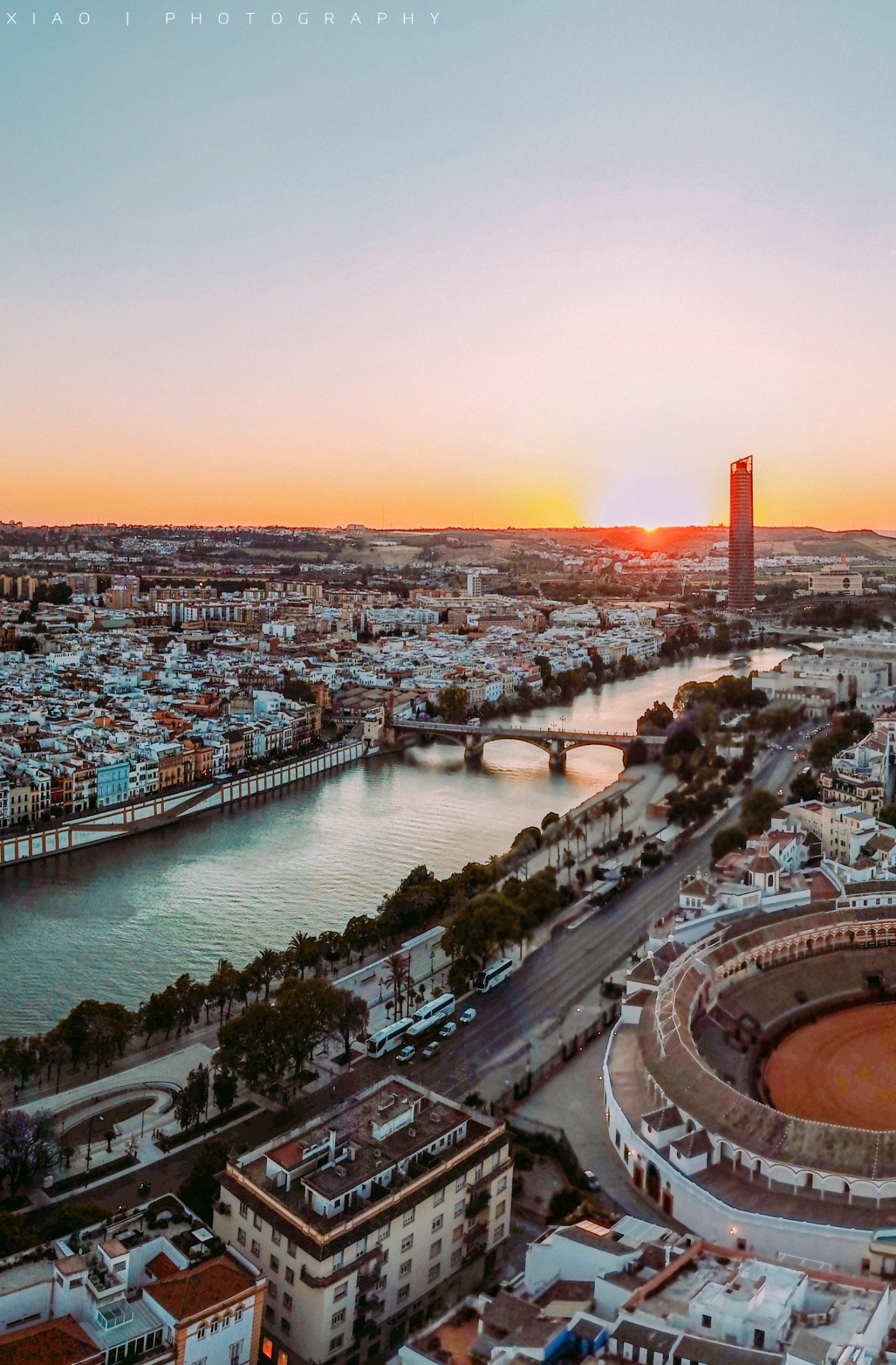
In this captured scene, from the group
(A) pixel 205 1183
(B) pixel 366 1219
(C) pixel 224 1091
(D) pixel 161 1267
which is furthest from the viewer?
(C) pixel 224 1091

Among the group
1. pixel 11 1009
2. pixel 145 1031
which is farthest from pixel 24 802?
pixel 145 1031

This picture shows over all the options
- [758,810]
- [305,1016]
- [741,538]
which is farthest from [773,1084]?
[741,538]

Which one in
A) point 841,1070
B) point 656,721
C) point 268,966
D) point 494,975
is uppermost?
point 656,721

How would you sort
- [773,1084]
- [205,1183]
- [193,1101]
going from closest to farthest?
1. [205,1183]
2. [193,1101]
3. [773,1084]

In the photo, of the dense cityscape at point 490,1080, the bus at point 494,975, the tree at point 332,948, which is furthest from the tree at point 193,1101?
the bus at point 494,975

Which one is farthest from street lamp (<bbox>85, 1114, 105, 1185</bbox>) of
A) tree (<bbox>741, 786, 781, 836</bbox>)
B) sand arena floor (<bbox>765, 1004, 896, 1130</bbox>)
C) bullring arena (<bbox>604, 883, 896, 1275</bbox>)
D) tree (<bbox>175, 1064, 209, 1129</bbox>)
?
tree (<bbox>741, 786, 781, 836</bbox>)

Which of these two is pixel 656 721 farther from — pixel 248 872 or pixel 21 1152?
pixel 21 1152

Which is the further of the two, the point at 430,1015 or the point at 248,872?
the point at 248,872

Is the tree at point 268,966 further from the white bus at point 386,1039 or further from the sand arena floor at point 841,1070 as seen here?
the sand arena floor at point 841,1070
